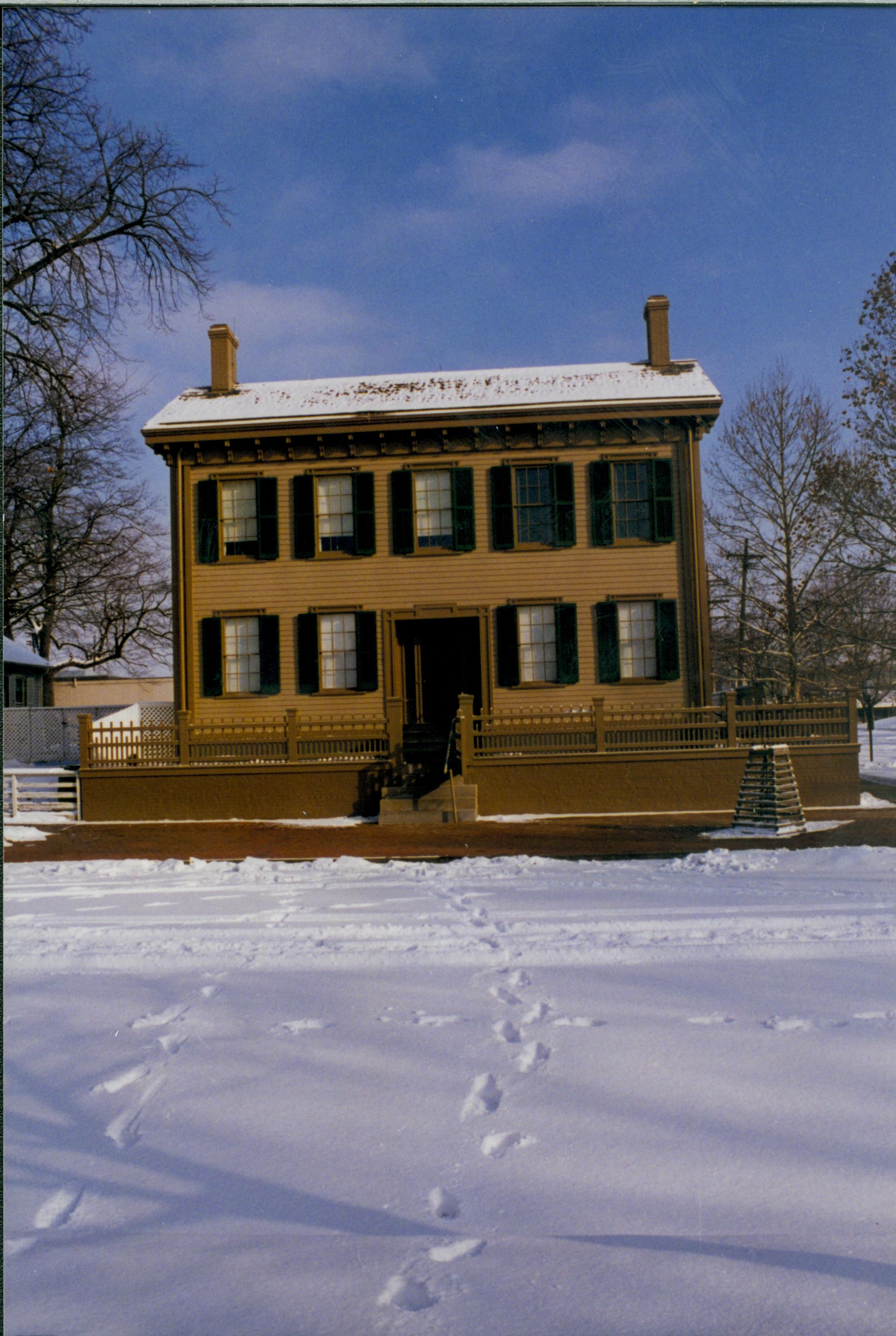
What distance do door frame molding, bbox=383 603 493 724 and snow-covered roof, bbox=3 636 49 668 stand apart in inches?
421

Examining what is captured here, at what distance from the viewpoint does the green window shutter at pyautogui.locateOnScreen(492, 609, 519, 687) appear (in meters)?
14.3

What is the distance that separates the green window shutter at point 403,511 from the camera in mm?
14508

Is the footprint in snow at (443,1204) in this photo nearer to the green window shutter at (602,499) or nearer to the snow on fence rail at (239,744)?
the snow on fence rail at (239,744)

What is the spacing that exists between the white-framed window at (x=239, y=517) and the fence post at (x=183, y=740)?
3.35 metres

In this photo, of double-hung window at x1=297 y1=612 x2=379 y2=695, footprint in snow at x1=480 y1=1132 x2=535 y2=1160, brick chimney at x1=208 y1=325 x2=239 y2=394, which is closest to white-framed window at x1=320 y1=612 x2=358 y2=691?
double-hung window at x1=297 y1=612 x2=379 y2=695

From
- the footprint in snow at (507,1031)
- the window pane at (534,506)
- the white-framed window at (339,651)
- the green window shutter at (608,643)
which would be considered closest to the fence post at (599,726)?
the green window shutter at (608,643)

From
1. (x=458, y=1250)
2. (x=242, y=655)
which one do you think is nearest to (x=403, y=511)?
(x=242, y=655)

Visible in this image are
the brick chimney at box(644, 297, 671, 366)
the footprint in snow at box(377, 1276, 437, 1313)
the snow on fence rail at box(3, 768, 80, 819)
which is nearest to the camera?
the footprint in snow at box(377, 1276, 437, 1313)

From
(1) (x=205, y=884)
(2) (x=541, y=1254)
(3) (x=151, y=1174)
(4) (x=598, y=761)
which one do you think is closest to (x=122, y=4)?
(3) (x=151, y=1174)

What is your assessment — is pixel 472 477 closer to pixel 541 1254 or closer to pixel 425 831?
pixel 425 831

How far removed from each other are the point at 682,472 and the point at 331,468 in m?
5.83

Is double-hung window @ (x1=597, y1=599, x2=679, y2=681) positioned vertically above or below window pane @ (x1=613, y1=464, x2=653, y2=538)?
below

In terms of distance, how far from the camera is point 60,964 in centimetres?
423

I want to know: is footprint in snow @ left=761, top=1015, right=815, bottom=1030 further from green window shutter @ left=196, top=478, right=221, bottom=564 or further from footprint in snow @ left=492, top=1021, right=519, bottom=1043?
green window shutter @ left=196, top=478, right=221, bottom=564
